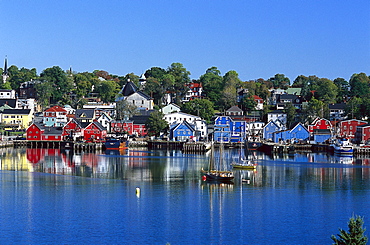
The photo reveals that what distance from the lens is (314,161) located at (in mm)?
60938

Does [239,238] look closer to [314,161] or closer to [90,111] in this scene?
[314,161]

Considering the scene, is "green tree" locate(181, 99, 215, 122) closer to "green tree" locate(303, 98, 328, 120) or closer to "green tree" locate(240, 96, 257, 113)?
"green tree" locate(240, 96, 257, 113)

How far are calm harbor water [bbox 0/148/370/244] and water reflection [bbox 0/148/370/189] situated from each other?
83mm

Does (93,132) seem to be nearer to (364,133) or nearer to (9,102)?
(9,102)

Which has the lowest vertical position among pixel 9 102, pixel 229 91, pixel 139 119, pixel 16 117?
pixel 139 119

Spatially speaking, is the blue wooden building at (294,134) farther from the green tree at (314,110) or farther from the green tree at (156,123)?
the green tree at (156,123)

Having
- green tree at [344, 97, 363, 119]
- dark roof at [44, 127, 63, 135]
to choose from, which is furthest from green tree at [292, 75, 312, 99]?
dark roof at [44, 127, 63, 135]

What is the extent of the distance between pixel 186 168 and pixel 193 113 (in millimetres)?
48797

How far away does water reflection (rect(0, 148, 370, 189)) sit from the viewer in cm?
4453

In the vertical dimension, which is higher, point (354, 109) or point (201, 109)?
point (201, 109)

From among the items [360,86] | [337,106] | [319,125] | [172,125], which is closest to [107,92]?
[172,125]

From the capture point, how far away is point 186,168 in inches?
2074

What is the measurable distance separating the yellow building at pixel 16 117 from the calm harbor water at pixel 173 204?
146 feet

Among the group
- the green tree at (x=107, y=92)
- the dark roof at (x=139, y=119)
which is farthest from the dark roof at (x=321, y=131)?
the green tree at (x=107, y=92)
